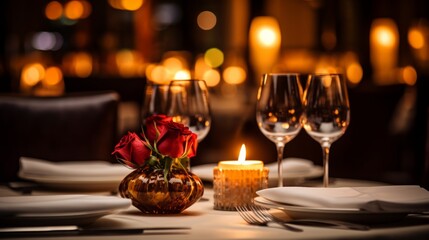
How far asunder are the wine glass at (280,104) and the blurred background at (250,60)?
25.9 inches

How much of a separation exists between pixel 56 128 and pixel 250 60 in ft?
27.1

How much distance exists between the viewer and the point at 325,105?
162 centimetres

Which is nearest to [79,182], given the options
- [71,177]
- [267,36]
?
[71,177]

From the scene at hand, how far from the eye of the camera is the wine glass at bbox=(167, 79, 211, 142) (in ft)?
5.84

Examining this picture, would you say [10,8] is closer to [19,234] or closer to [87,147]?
[87,147]

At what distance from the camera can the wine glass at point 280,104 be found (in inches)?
63.2

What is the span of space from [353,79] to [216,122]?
3732 mm

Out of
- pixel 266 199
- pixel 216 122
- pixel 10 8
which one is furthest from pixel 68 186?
pixel 10 8

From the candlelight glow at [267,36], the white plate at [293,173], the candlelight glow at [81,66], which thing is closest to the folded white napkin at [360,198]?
the white plate at [293,173]

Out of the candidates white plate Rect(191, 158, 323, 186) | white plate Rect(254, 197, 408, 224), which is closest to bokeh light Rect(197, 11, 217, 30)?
white plate Rect(191, 158, 323, 186)

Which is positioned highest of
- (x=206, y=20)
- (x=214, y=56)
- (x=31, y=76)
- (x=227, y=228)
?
(x=206, y=20)

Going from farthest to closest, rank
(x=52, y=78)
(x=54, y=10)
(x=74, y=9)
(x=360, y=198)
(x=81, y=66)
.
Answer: (x=54, y=10)
(x=74, y=9)
(x=81, y=66)
(x=52, y=78)
(x=360, y=198)

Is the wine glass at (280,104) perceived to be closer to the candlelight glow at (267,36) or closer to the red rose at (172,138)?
the red rose at (172,138)

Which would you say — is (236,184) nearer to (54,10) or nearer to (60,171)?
(60,171)
